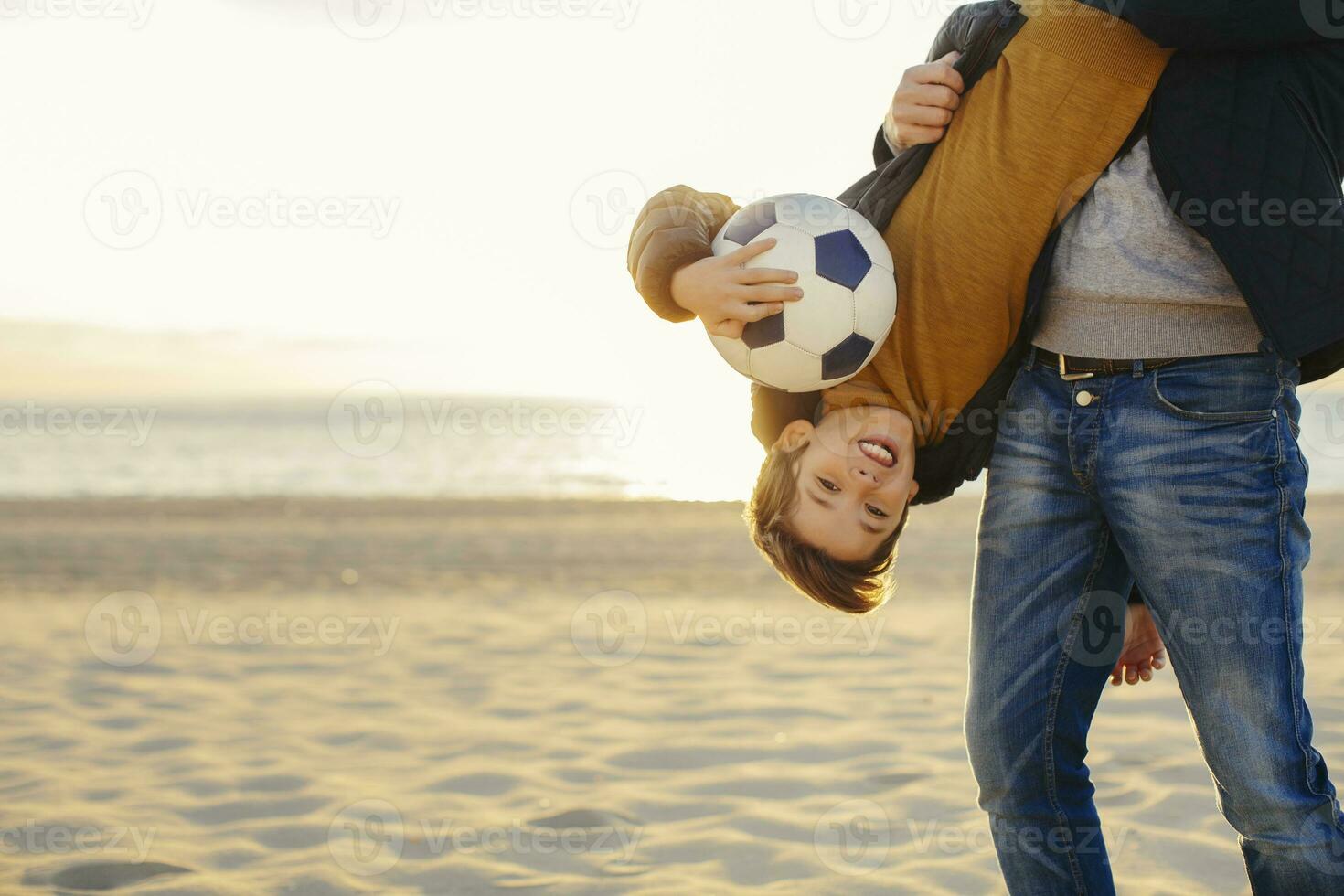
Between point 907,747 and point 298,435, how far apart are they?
47.0m

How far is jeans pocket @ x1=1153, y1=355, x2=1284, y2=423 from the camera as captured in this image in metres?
2.15

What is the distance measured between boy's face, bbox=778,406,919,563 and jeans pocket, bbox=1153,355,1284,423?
2.18 ft

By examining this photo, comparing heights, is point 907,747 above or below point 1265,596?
below

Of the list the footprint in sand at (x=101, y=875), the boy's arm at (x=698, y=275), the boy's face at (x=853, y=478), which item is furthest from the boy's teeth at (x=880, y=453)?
the footprint in sand at (x=101, y=875)

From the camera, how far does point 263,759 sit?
188 inches

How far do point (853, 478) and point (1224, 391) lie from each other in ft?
2.89

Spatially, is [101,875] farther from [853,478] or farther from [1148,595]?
[1148,595]

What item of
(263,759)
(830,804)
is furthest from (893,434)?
(263,759)

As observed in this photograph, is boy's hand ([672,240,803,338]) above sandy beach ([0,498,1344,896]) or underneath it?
above

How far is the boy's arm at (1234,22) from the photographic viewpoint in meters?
1.97

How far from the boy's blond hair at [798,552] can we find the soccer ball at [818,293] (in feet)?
1.13

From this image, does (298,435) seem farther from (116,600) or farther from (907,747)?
(907,747)

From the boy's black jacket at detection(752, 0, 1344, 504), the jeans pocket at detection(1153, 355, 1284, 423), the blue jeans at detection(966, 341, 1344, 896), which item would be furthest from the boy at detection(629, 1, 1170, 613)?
the jeans pocket at detection(1153, 355, 1284, 423)

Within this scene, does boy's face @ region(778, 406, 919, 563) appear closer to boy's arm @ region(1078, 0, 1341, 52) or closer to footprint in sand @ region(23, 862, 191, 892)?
boy's arm @ region(1078, 0, 1341, 52)
